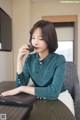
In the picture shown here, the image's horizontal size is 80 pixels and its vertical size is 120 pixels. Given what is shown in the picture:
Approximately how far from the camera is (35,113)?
0.82m

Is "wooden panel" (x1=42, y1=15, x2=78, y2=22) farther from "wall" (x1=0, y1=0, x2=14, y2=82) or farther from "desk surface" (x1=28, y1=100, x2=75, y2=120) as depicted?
"desk surface" (x1=28, y1=100, x2=75, y2=120)

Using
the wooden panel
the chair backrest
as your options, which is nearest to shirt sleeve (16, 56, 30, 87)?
the chair backrest

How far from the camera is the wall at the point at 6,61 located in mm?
3414

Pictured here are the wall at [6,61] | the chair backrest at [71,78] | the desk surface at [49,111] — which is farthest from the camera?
the wall at [6,61]

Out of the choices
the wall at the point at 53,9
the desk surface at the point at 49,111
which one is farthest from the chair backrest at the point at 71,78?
the wall at the point at 53,9

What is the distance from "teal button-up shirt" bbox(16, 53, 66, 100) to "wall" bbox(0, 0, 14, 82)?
2.21 m

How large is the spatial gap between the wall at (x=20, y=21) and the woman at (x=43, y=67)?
10.3ft

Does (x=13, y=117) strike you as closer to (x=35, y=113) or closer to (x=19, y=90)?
(x=35, y=113)

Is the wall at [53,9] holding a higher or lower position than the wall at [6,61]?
higher

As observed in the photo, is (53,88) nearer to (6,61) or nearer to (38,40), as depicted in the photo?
(38,40)

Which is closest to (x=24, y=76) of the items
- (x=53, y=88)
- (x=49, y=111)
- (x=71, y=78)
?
(x=53, y=88)

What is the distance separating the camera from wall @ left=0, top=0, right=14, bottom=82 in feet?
11.2

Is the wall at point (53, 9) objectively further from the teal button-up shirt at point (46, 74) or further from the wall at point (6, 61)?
the teal button-up shirt at point (46, 74)

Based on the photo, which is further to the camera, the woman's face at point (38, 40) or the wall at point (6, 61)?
the wall at point (6, 61)
